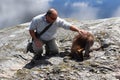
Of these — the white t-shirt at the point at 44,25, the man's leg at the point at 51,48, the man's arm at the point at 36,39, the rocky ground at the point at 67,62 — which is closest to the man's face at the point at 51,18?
the white t-shirt at the point at 44,25

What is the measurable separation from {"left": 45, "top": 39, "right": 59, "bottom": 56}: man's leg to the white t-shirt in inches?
18.6

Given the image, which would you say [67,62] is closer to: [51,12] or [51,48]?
A: [51,48]

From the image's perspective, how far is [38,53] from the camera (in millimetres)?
19078

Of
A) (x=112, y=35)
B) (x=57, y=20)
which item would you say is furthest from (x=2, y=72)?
(x=112, y=35)

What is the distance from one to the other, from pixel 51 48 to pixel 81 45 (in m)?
1.75

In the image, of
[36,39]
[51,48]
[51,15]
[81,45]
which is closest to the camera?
[51,15]

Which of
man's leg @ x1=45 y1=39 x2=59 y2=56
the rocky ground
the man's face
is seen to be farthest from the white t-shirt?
the rocky ground

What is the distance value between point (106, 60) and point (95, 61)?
1.67ft

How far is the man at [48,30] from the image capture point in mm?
18052

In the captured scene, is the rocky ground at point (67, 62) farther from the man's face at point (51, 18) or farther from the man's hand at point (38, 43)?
the man's face at point (51, 18)

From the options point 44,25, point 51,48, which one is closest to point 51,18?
point 44,25

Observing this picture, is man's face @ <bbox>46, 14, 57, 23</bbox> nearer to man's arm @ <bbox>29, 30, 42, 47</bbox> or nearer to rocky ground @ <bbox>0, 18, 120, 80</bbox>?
man's arm @ <bbox>29, 30, 42, 47</bbox>

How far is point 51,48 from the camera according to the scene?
64.2ft

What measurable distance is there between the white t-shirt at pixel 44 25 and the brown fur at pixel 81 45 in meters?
0.87
